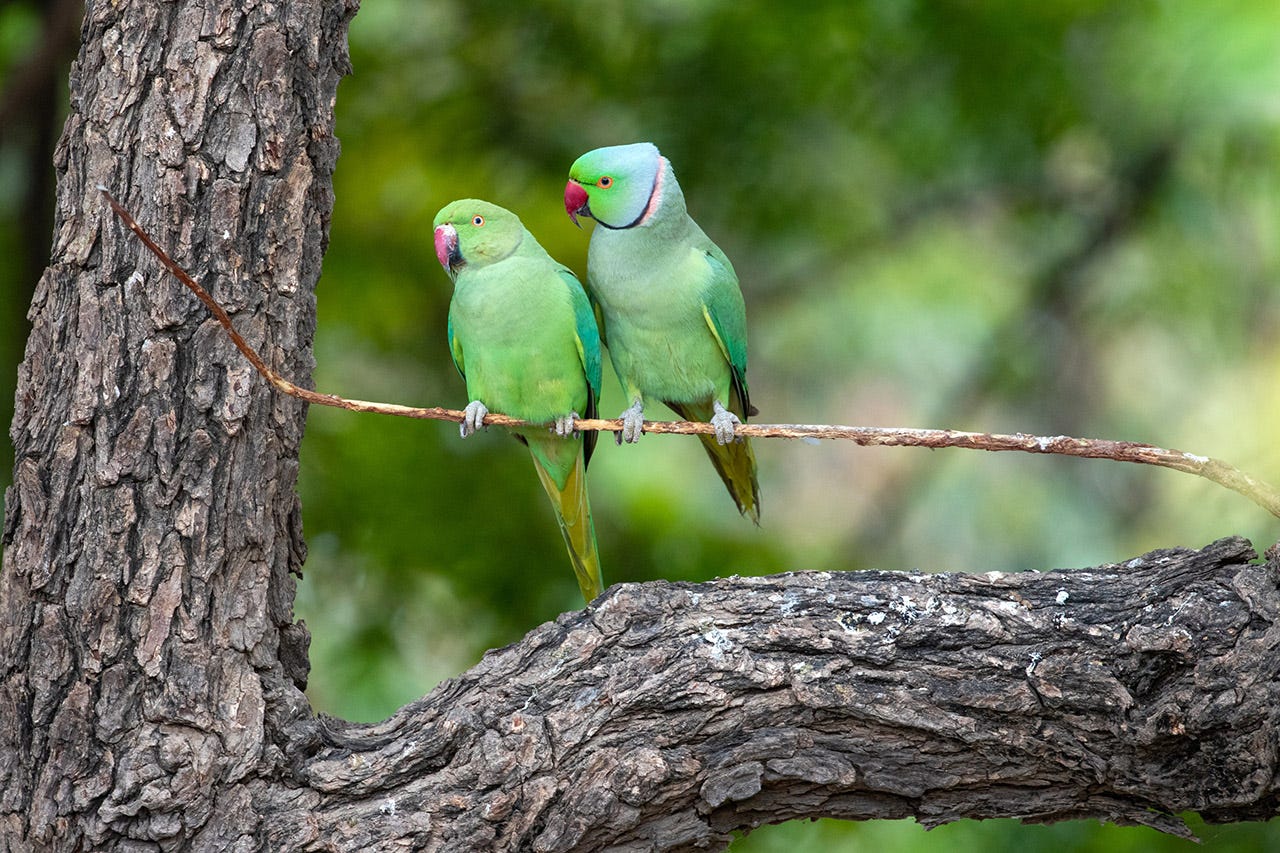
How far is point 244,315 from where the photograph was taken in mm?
2291

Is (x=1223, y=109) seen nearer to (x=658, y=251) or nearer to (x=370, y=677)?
(x=658, y=251)

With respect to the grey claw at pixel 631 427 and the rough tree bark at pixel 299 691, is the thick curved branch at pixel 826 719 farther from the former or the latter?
the grey claw at pixel 631 427

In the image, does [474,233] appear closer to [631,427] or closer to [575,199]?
[575,199]

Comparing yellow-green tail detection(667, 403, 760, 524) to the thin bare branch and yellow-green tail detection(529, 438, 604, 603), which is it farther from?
the thin bare branch

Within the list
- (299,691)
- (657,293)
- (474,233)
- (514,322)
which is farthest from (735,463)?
(299,691)

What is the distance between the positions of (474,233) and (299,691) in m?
1.03

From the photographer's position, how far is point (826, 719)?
220 centimetres

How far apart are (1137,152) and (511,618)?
10.1 feet

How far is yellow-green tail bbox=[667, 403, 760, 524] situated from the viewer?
2.89 metres

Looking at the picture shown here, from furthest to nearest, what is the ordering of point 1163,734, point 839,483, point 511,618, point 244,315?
point 839,483
point 511,618
point 244,315
point 1163,734

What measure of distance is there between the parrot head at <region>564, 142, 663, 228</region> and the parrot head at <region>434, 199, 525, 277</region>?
0.49 feet

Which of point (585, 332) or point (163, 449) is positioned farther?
point (585, 332)

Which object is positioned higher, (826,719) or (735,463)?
(735,463)

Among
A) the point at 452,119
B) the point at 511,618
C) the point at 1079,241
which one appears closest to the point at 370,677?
the point at 511,618
